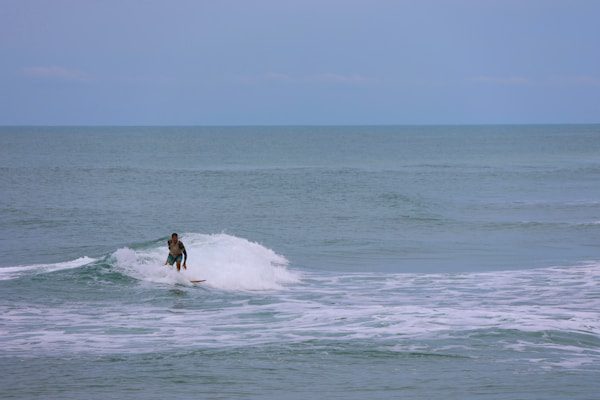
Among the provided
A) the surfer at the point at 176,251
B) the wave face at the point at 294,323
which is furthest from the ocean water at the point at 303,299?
the surfer at the point at 176,251

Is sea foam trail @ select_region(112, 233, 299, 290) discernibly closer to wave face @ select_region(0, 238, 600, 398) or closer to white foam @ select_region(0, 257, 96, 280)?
wave face @ select_region(0, 238, 600, 398)

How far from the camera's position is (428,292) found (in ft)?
69.3

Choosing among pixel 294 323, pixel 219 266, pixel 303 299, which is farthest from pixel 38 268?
pixel 294 323

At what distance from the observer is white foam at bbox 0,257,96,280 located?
23650 millimetres

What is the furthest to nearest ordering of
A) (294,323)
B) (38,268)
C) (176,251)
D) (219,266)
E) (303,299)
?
(38,268), (219,266), (176,251), (303,299), (294,323)

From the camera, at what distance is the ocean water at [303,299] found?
1384 centimetres

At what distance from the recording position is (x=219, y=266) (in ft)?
80.4

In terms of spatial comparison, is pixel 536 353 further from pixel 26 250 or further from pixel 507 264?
pixel 26 250

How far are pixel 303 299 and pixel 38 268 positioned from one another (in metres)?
8.40

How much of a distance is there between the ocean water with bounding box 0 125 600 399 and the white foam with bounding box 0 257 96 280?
0.37 feet

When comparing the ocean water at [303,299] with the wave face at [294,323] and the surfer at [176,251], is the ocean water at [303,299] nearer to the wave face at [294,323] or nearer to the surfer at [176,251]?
the wave face at [294,323]

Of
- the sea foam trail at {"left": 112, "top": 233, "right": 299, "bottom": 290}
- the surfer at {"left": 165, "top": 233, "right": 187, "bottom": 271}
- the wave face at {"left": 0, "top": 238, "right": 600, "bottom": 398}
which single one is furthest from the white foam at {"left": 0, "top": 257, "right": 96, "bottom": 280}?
the surfer at {"left": 165, "top": 233, "right": 187, "bottom": 271}

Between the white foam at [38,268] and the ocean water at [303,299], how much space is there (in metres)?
0.11

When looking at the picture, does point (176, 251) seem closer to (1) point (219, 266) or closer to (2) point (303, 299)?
(1) point (219, 266)
